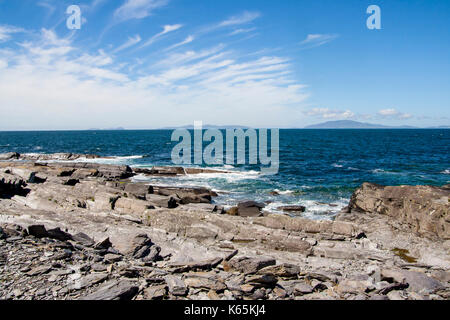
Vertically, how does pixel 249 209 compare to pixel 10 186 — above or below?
below

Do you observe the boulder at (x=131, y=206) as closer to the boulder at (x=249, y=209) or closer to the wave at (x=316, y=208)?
the boulder at (x=249, y=209)

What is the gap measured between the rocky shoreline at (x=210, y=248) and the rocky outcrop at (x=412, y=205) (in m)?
0.07

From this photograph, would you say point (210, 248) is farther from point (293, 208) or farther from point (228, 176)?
point (228, 176)

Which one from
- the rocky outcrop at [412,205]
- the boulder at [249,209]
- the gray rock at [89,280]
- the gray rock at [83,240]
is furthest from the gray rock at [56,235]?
the rocky outcrop at [412,205]

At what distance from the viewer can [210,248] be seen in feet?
52.4

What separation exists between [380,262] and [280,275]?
22.0 feet

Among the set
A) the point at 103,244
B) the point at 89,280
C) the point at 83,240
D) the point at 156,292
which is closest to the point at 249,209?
the point at 103,244

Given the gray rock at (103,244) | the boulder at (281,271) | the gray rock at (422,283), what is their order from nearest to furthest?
the gray rock at (422,283), the boulder at (281,271), the gray rock at (103,244)

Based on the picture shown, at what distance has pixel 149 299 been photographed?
8703 millimetres

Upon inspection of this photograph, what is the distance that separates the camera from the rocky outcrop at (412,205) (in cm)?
1826

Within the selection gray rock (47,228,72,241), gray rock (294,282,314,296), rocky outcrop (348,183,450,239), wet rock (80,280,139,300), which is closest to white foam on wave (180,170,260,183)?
rocky outcrop (348,183,450,239)

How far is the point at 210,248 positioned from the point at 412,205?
15.3m

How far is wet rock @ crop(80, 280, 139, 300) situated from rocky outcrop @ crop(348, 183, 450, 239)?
1878 centimetres

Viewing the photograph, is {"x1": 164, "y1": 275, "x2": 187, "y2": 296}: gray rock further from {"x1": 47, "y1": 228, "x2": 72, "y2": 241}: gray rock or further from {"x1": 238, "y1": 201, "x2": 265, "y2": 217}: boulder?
{"x1": 238, "y1": 201, "x2": 265, "y2": 217}: boulder
